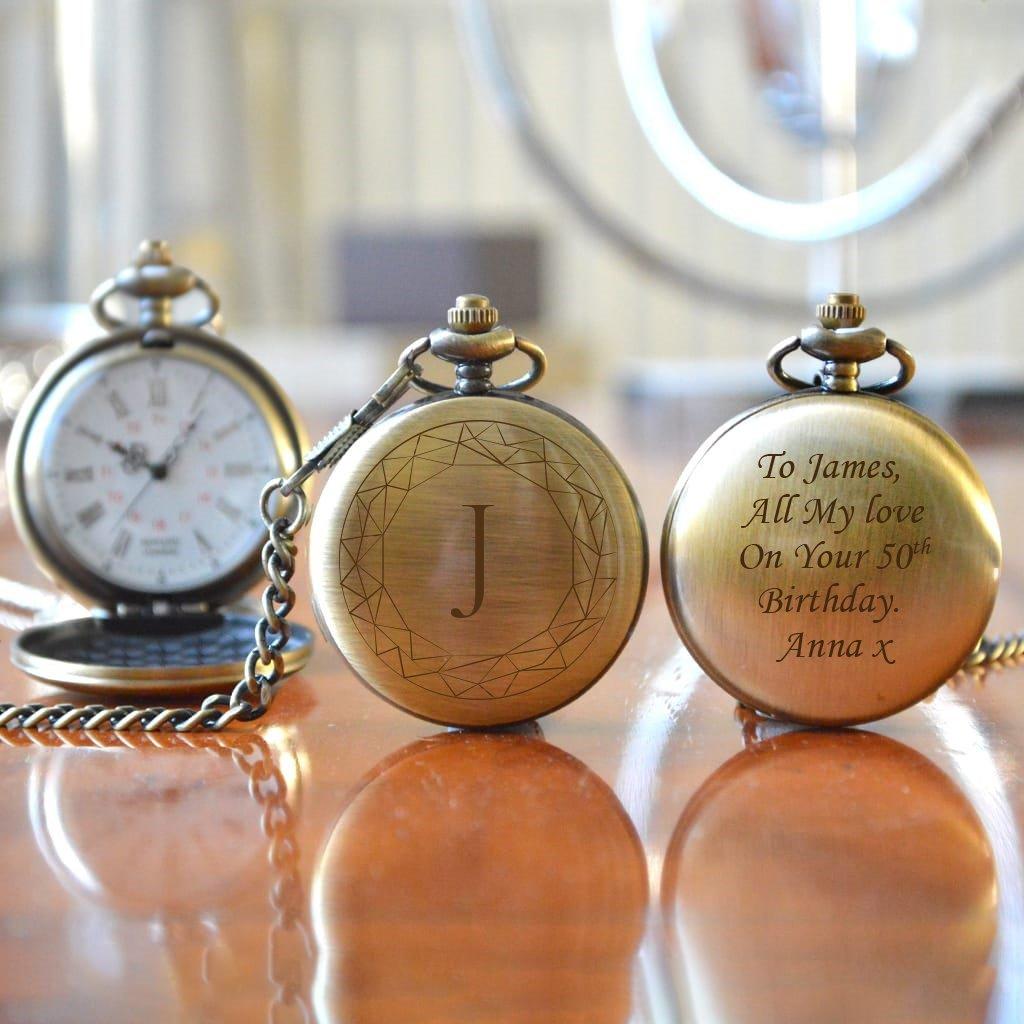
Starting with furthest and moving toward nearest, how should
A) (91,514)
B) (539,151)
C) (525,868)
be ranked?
(539,151), (91,514), (525,868)

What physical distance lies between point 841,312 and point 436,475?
19 cm

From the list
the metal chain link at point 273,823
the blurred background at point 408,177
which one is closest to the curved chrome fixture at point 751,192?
the metal chain link at point 273,823

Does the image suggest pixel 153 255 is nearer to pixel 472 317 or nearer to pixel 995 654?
pixel 472 317

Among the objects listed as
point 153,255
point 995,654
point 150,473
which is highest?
point 153,255

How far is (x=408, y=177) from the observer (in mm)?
5059

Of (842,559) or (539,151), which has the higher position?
(539,151)

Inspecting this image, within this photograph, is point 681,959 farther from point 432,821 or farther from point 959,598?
point 959,598

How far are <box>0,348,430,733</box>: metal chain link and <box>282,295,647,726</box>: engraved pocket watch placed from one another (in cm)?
3

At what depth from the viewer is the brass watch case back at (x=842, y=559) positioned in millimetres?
573

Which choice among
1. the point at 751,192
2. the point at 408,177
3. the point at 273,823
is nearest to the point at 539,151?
the point at 751,192

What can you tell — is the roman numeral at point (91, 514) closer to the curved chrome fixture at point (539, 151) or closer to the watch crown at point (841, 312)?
the watch crown at point (841, 312)

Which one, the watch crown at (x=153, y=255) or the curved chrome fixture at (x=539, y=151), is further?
the curved chrome fixture at (x=539, y=151)

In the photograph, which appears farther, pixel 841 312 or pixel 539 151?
pixel 539 151

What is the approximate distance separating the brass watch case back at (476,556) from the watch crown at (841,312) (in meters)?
0.11
